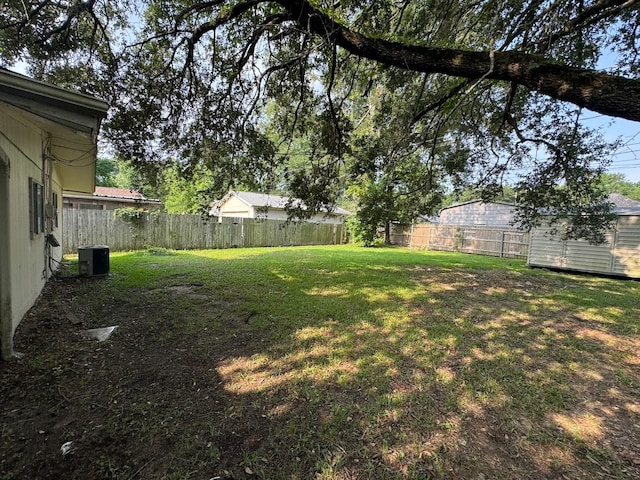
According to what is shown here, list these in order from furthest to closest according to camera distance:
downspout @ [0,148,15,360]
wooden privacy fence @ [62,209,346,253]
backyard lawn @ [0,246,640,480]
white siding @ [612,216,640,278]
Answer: wooden privacy fence @ [62,209,346,253], white siding @ [612,216,640,278], downspout @ [0,148,15,360], backyard lawn @ [0,246,640,480]

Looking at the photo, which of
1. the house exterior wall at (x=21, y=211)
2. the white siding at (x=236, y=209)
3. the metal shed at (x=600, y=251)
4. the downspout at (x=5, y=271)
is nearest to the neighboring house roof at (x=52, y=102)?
the downspout at (x=5, y=271)

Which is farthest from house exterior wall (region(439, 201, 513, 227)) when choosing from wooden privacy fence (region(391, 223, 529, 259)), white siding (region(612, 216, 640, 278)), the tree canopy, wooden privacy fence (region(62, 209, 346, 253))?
the tree canopy

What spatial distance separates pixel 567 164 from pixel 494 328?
12.0 ft

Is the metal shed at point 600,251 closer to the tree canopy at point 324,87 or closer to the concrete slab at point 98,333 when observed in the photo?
the tree canopy at point 324,87

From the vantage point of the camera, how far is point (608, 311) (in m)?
5.20

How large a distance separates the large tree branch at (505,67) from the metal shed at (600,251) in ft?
28.1

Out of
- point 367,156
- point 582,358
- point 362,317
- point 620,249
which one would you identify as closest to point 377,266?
point 367,156

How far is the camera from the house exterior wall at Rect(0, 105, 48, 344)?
3.32 metres

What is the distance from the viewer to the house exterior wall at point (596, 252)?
8.72 m

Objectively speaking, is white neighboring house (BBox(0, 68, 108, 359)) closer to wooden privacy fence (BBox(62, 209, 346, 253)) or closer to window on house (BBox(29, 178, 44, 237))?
window on house (BBox(29, 178, 44, 237))

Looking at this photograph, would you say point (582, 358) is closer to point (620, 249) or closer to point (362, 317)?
point (362, 317)

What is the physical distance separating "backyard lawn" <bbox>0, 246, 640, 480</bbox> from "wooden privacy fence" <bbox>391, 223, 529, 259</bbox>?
1009 centimetres

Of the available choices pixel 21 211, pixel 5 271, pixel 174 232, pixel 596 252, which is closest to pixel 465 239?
pixel 596 252

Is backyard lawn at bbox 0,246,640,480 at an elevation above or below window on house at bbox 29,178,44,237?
below
